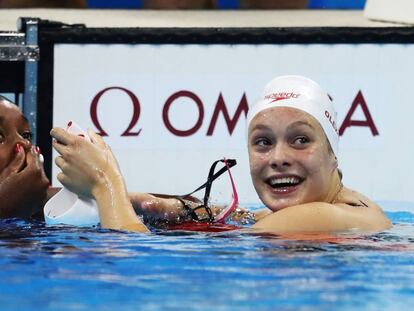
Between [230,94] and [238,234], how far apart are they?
1.93 meters


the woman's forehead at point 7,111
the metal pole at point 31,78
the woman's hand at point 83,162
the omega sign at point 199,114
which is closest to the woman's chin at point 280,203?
the woman's hand at point 83,162

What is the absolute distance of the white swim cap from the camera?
3.81 meters

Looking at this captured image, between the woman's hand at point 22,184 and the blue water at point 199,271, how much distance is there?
0.30 m

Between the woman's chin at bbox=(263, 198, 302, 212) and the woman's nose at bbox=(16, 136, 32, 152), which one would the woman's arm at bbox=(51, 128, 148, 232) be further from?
the woman's nose at bbox=(16, 136, 32, 152)

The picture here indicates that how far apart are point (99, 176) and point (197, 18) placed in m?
3.11

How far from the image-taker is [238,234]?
376 centimetres

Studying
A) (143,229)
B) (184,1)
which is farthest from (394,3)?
(143,229)

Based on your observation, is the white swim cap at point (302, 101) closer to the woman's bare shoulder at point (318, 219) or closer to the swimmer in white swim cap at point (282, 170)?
the swimmer in white swim cap at point (282, 170)

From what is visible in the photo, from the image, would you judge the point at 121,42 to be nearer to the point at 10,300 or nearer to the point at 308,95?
the point at 308,95

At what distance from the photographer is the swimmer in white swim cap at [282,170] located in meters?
3.67

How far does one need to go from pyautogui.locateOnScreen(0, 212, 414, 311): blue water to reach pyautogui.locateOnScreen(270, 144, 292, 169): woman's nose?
0.25m

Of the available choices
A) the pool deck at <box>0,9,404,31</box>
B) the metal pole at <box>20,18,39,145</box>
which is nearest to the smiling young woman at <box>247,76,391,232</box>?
the metal pole at <box>20,18,39,145</box>

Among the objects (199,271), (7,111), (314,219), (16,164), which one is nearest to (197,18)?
(7,111)

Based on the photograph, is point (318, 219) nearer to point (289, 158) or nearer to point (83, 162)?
point (289, 158)
